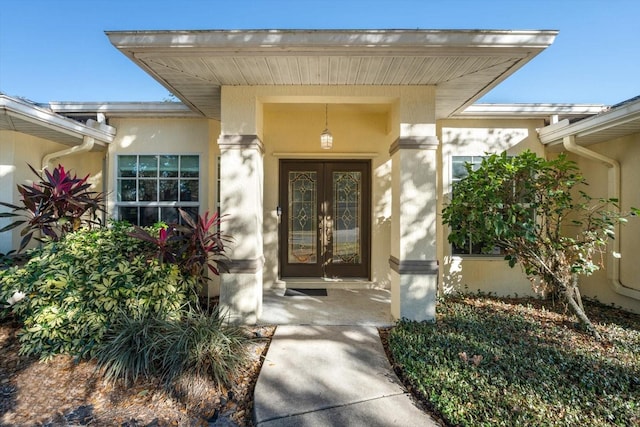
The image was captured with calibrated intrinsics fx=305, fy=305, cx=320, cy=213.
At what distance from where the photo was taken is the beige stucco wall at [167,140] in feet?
17.1

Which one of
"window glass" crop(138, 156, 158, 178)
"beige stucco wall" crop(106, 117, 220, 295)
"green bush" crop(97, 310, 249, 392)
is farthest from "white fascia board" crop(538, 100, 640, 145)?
"window glass" crop(138, 156, 158, 178)

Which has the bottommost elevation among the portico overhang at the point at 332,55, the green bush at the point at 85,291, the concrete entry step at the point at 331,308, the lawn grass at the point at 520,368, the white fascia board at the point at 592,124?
the lawn grass at the point at 520,368

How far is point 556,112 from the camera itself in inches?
201

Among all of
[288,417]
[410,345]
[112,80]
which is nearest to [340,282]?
[410,345]

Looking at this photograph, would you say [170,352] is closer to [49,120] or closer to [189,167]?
[189,167]

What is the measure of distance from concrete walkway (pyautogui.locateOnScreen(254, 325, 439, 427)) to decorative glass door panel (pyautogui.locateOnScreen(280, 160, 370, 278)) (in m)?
2.04

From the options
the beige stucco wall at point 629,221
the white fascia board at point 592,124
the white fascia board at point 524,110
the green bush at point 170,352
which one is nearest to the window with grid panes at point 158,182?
the green bush at point 170,352

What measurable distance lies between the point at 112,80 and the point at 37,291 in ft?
43.8

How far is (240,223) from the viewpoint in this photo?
3.80m

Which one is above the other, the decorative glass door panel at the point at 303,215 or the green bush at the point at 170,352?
the decorative glass door panel at the point at 303,215

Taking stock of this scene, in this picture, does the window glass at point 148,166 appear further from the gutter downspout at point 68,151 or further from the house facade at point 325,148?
the gutter downspout at point 68,151

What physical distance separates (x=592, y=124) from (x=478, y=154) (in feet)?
4.89

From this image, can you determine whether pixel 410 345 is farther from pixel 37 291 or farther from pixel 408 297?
pixel 37 291

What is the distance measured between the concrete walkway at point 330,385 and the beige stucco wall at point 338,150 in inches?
80.5
